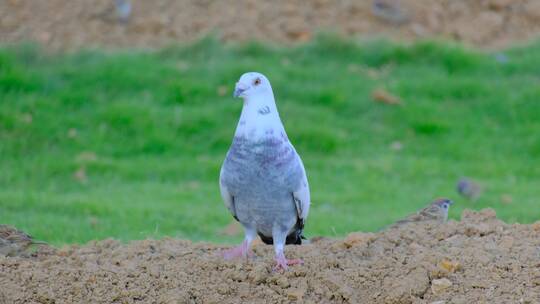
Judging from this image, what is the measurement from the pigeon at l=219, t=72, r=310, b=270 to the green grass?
260 cm

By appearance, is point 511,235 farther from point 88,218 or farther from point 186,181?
point 186,181

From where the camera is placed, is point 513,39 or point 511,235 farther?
point 513,39

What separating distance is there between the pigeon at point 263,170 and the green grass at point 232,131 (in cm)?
260

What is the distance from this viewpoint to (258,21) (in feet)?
41.9

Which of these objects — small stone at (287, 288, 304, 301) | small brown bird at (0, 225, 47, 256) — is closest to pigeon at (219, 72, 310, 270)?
small stone at (287, 288, 304, 301)

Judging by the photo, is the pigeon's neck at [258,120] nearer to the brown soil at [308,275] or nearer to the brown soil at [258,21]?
the brown soil at [308,275]

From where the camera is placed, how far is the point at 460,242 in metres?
5.96

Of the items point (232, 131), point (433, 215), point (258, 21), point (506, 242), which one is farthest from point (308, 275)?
point (258, 21)

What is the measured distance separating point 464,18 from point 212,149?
448 centimetres

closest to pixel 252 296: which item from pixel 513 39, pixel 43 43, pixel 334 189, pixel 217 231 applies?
pixel 217 231

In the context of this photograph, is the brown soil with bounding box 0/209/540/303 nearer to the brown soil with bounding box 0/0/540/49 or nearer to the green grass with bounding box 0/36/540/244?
the green grass with bounding box 0/36/540/244

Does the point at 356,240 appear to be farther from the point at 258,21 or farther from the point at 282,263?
the point at 258,21

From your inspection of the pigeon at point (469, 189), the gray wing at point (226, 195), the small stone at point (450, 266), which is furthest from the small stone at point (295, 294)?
the pigeon at point (469, 189)

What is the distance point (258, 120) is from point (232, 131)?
5433 mm
